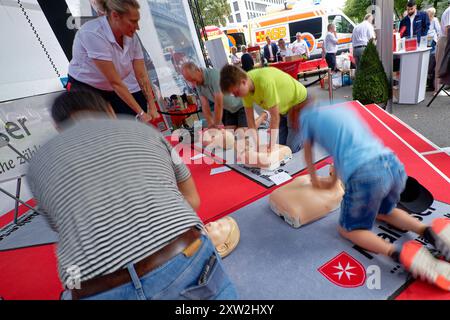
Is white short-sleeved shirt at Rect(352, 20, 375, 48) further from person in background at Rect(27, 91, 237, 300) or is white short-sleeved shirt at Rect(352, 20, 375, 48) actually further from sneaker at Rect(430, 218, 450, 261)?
person in background at Rect(27, 91, 237, 300)

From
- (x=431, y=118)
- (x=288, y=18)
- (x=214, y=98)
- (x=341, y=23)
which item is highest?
(x=288, y=18)

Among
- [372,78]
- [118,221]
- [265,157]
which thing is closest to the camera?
[118,221]

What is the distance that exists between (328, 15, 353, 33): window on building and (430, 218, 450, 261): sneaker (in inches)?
428

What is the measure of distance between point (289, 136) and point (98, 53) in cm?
231

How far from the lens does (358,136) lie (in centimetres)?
142

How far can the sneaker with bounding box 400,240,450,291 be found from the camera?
1308 millimetres

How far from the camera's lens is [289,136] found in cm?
338

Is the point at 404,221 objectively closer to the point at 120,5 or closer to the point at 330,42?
the point at 120,5

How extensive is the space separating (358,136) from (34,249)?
287 cm

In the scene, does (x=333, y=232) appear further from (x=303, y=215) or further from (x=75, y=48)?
(x=75, y=48)

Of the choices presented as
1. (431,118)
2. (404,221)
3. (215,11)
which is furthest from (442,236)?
(215,11)

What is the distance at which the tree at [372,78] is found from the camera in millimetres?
4180
